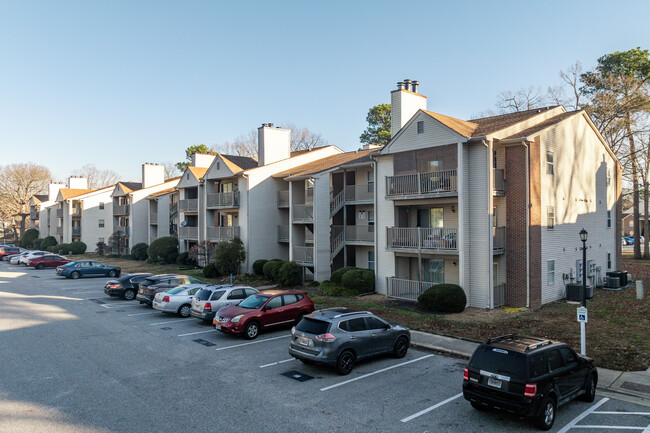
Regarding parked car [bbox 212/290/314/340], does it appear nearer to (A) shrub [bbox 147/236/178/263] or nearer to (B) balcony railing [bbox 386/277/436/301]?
(B) balcony railing [bbox 386/277/436/301]

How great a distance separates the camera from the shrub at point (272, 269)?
29.1 metres

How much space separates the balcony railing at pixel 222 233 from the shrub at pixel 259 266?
3274 millimetres

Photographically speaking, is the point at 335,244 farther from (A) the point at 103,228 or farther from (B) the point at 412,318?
(A) the point at 103,228

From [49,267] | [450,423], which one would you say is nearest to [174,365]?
[450,423]

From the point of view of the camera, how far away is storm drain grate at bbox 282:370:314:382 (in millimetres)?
11844

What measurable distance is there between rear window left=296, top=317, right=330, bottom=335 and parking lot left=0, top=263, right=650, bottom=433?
112cm

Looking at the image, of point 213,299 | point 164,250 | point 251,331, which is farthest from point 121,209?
point 251,331

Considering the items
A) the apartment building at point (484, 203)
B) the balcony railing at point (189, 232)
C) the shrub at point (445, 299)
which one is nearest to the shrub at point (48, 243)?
the balcony railing at point (189, 232)

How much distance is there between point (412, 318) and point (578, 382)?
30.6 feet

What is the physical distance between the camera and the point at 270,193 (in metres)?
33.5

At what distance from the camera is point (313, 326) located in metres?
12.6

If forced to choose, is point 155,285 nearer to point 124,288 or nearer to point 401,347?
point 124,288

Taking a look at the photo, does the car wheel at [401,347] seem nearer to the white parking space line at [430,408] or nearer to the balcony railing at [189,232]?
the white parking space line at [430,408]

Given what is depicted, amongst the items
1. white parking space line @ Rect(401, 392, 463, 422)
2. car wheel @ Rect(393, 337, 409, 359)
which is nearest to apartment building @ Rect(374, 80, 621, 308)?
car wheel @ Rect(393, 337, 409, 359)
